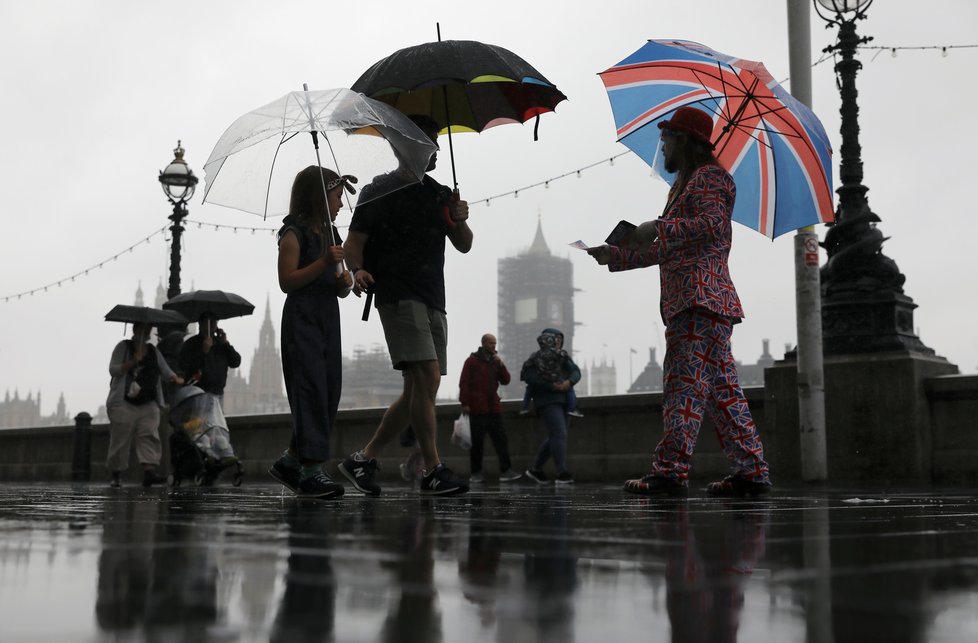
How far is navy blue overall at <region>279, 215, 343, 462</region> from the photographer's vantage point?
5.59 m

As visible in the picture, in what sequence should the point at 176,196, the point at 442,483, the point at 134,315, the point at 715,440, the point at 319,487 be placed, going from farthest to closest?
the point at 176,196, the point at 134,315, the point at 715,440, the point at 442,483, the point at 319,487

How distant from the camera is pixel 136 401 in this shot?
12.4 metres

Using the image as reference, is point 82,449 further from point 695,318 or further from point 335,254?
point 695,318

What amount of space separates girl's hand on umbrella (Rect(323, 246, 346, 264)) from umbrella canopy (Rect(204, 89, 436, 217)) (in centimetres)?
51

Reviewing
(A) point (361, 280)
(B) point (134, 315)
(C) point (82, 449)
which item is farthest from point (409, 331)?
(C) point (82, 449)

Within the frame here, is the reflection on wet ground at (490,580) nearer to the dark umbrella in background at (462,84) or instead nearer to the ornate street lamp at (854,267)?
the dark umbrella in background at (462,84)

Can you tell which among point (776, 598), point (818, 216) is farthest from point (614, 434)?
point (776, 598)

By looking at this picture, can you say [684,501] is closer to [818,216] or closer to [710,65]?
[818,216]

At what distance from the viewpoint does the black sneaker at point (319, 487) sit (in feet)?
17.9

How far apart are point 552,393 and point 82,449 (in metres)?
10.2

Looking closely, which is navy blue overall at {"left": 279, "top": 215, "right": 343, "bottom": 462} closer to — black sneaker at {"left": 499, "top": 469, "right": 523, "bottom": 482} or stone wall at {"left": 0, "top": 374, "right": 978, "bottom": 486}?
stone wall at {"left": 0, "top": 374, "right": 978, "bottom": 486}

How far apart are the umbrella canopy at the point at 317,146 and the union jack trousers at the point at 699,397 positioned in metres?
1.64

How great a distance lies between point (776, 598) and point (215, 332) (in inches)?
421

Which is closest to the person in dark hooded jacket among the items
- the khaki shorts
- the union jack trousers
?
the union jack trousers
